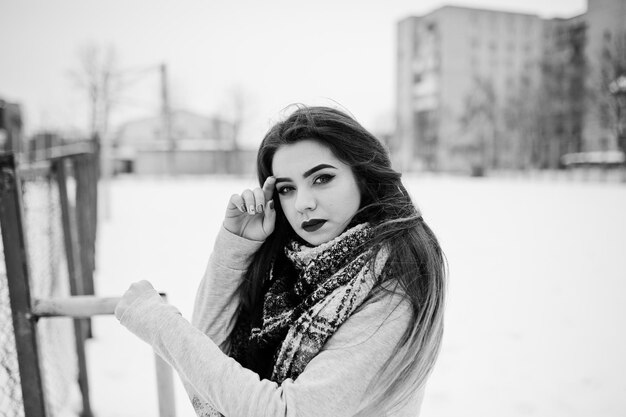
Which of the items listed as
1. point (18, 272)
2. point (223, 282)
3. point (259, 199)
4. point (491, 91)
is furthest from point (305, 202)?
point (491, 91)

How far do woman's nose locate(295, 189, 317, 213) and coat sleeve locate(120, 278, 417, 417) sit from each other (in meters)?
0.33

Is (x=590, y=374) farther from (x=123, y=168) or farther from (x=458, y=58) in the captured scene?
(x=458, y=58)

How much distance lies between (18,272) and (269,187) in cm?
91

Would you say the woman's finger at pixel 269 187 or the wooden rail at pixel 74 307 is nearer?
the woman's finger at pixel 269 187

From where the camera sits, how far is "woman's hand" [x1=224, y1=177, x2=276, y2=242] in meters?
1.31

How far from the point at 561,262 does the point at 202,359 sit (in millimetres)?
6961

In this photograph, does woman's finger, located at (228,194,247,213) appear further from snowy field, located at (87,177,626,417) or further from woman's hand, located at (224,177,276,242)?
snowy field, located at (87,177,626,417)

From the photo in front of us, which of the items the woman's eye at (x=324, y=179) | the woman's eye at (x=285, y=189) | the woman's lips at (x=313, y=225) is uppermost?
the woman's eye at (x=324, y=179)

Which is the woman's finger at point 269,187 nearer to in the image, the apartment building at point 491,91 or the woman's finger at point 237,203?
the woman's finger at point 237,203

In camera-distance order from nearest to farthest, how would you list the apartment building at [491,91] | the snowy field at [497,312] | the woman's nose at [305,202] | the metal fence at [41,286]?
1. the woman's nose at [305,202]
2. the metal fence at [41,286]
3. the snowy field at [497,312]
4. the apartment building at [491,91]

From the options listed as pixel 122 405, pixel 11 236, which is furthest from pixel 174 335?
pixel 122 405

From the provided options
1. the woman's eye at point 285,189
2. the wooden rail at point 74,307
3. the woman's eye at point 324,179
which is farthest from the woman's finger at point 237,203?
the wooden rail at point 74,307

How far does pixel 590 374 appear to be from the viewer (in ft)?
11.0

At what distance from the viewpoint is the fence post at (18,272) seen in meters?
1.44
